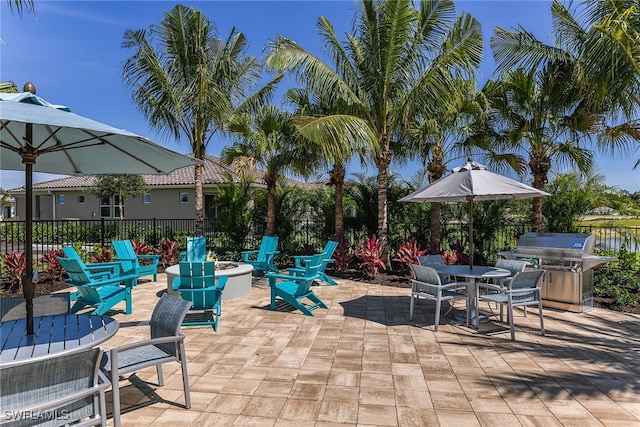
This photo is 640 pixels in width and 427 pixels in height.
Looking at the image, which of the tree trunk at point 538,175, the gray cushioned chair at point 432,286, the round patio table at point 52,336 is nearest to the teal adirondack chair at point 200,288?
the round patio table at point 52,336

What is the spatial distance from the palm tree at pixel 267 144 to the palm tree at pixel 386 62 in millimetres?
1927

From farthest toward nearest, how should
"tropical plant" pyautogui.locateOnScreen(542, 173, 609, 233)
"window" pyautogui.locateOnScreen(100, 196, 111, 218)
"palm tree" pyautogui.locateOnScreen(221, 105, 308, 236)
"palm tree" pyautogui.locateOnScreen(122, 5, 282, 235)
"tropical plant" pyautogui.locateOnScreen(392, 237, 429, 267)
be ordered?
"window" pyautogui.locateOnScreen(100, 196, 111, 218) → "palm tree" pyautogui.locateOnScreen(122, 5, 282, 235) → "palm tree" pyautogui.locateOnScreen(221, 105, 308, 236) → "tropical plant" pyautogui.locateOnScreen(542, 173, 609, 233) → "tropical plant" pyautogui.locateOnScreen(392, 237, 429, 267)

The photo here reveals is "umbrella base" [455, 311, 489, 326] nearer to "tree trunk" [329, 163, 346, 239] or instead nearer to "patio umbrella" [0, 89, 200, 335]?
"patio umbrella" [0, 89, 200, 335]

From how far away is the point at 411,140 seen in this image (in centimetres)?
1095

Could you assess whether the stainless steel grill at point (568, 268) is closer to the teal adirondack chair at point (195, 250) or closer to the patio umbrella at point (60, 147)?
the patio umbrella at point (60, 147)

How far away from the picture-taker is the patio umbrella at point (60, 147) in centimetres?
278

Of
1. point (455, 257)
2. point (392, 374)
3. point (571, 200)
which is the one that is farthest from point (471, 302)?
point (571, 200)

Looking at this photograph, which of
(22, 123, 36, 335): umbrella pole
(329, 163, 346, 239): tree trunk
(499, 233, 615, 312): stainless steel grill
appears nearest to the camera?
(22, 123, 36, 335): umbrella pole

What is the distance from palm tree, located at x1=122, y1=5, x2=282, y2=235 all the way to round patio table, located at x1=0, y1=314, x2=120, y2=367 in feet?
27.2

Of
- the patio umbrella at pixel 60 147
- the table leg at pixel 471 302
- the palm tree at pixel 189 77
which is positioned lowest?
the table leg at pixel 471 302

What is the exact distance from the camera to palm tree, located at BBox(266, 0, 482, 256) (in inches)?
365

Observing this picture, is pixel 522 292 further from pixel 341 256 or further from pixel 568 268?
pixel 341 256

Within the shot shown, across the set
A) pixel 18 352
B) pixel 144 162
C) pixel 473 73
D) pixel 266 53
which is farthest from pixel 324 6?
pixel 18 352

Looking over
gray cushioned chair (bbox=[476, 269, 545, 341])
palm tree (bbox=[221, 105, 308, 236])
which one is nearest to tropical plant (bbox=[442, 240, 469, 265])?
gray cushioned chair (bbox=[476, 269, 545, 341])
